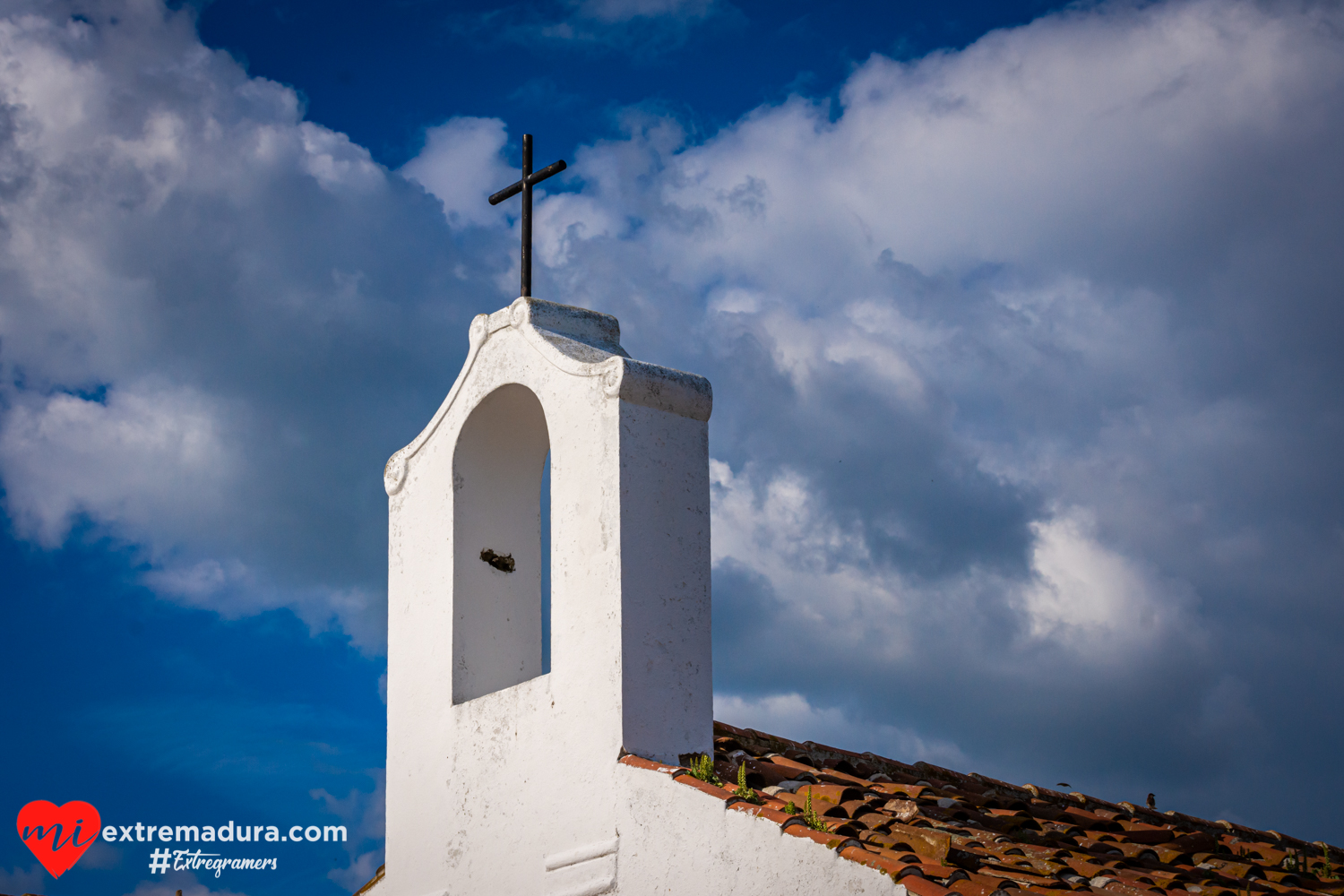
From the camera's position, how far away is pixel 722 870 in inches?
234

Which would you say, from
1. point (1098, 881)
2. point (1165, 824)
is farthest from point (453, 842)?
point (1165, 824)

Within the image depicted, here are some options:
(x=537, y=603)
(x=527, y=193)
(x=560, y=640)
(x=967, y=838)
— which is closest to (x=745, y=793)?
(x=967, y=838)

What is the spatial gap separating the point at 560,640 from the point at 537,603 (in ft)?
4.69

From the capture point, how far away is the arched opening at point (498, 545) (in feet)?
26.8

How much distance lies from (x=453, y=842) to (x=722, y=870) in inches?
95.4

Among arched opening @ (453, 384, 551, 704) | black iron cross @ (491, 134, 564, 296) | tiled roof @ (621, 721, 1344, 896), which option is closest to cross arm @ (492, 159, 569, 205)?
black iron cross @ (491, 134, 564, 296)

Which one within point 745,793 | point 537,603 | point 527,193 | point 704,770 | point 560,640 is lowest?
point 745,793

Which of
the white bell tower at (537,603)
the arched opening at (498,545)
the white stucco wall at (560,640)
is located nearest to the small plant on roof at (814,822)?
the white stucco wall at (560,640)

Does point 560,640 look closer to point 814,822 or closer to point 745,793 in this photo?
point 745,793

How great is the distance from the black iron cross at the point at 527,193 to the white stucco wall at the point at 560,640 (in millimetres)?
316

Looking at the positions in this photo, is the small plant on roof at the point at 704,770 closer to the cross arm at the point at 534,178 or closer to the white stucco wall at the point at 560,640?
the white stucco wall at the point at 560,640

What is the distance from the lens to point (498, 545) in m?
8.42

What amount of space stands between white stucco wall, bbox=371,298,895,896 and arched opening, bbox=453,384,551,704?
13mm

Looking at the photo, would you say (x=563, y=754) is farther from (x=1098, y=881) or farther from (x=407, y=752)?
(x=1098, y=881)
